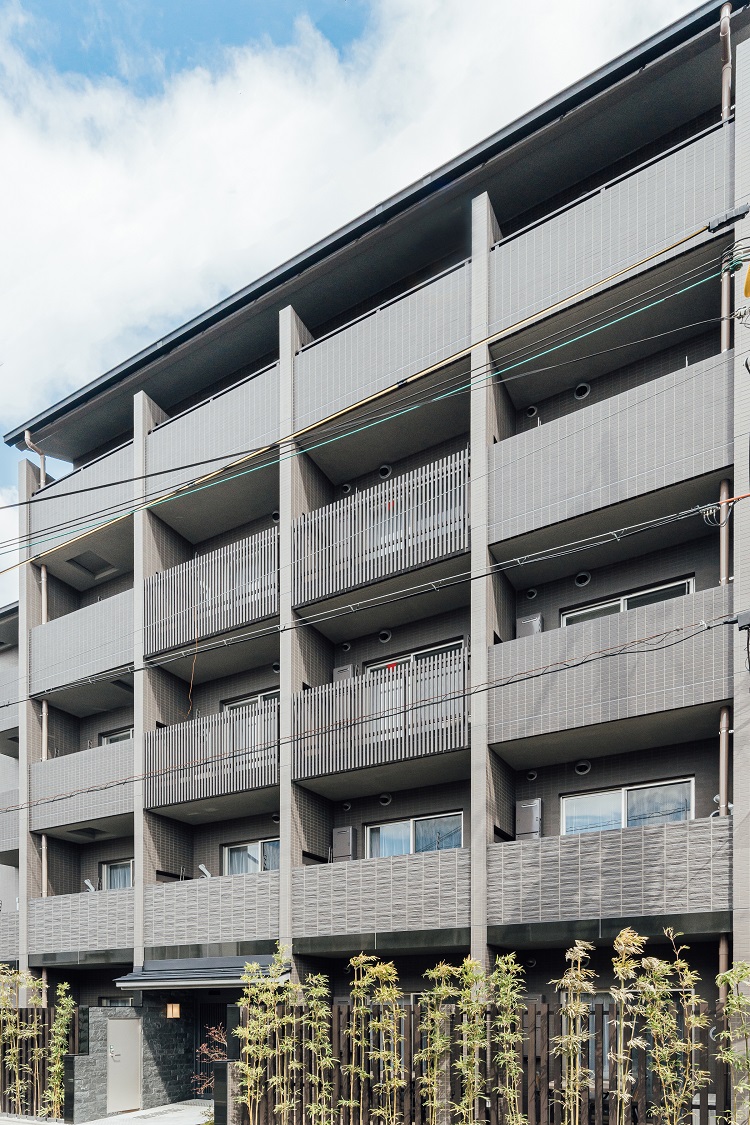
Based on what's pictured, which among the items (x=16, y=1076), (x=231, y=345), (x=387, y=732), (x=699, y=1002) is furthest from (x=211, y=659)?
(x=699, y=1002)

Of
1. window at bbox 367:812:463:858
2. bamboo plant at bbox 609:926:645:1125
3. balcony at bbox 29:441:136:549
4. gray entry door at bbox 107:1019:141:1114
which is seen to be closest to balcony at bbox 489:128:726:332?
window at bbox 367:812:463:858

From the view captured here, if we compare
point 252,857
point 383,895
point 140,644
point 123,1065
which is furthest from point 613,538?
point 123,1065

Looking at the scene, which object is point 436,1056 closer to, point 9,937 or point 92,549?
point 9,937

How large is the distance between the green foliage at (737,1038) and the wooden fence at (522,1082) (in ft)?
0.45

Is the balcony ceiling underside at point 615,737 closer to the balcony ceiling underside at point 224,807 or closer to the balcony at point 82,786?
the balcony ceiling underside at point 224,807

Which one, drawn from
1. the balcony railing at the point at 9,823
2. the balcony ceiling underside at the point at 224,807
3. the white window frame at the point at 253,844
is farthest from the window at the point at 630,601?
the balcony railing at the point at 9,823

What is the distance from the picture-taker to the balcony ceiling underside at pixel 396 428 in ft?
59.4

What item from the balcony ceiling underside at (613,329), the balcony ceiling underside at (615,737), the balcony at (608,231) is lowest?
the balcony ceiling underside at (615,737)

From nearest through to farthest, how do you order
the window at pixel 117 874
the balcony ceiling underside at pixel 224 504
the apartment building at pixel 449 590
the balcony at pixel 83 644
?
1. the apartment building at pixel 449 590
2. the balcony ceiling underside at pixel 224 504
3. the balcony at pixel 83 644
4. the window at pixel 117 874

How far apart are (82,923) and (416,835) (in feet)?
25.2

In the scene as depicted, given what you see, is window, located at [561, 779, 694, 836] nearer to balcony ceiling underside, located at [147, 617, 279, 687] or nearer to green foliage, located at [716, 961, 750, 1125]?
green foliage, located at [716, 961, 750, 1125]

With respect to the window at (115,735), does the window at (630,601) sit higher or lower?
higher

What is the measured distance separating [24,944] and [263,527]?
10304 millimetres

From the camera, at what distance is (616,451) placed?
15562 mm
